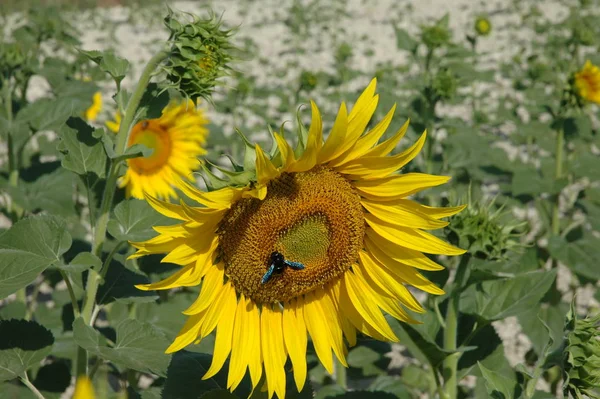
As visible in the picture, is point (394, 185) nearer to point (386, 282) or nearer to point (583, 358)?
point (386, 282)

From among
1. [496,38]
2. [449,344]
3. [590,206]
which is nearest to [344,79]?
[590,206]

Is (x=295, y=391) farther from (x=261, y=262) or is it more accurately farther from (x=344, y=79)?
(x=344, y=79)

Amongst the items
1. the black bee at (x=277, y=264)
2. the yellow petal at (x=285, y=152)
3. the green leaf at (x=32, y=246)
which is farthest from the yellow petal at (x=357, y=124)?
the green leaf at (x=32, y=246)

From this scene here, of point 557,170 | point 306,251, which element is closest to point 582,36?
point 557,170

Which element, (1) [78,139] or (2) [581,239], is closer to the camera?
(1) [78,139]

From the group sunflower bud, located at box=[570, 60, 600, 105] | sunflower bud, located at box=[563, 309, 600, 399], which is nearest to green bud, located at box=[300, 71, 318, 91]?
sunflower bud, located at box=[570, 60, 600, 105]
